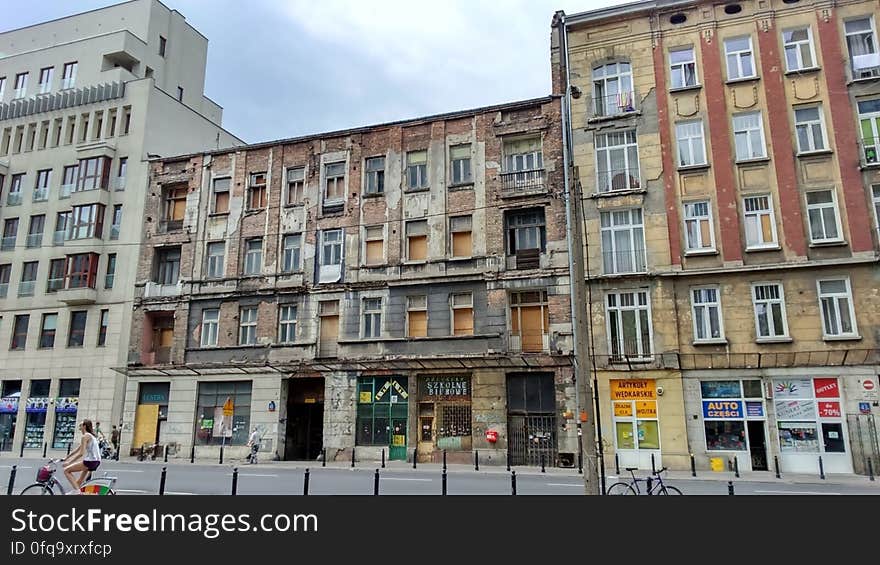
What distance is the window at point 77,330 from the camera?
1390 inches

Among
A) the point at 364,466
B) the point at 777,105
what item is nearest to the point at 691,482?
the point at 364,466

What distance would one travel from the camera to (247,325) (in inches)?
1238

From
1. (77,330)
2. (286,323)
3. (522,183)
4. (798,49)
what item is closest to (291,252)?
(286,323)

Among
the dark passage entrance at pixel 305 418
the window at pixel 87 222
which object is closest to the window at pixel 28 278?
the window at pixel 87 222

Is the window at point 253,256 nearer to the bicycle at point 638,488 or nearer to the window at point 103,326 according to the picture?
the window at point 103,326

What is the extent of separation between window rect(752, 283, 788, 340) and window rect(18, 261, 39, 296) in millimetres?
40049

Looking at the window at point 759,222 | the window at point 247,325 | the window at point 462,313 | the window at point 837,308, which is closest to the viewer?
the window at point 837,308

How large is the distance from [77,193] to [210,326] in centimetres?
1363

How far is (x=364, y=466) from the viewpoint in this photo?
2564cm

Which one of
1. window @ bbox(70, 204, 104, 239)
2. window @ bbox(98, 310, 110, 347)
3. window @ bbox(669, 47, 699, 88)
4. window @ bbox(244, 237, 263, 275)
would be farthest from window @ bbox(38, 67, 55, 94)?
window @ bbox(669, 47, 699, 88)

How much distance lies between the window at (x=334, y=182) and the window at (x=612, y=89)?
43.1 ft

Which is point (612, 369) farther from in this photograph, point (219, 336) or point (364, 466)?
point (219, 336)

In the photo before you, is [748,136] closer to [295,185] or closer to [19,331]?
[295,185]
